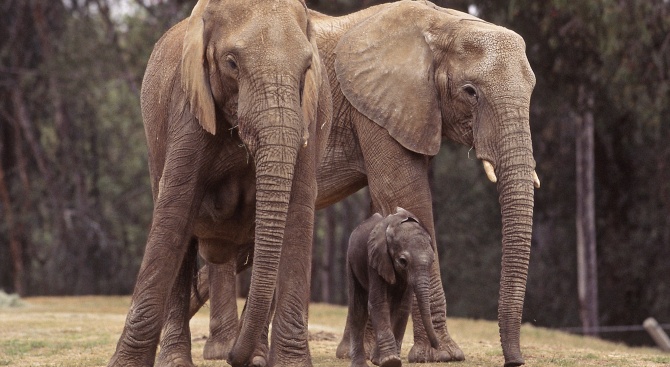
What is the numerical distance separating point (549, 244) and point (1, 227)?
14355 mm

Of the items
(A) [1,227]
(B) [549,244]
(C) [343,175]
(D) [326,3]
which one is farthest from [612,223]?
(C) [343,175]

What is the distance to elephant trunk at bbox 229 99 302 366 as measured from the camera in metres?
7.29

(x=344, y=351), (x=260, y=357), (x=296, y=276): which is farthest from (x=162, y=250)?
(x=344, y=351)

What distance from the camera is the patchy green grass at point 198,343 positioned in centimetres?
1021

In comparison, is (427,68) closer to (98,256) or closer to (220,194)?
(220,194)

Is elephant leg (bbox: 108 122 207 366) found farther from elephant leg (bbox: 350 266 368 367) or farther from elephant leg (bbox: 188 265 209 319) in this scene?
elephant leg (bbox: 188 265 209 319)

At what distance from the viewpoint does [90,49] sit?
2634 cm

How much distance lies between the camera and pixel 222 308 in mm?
10203

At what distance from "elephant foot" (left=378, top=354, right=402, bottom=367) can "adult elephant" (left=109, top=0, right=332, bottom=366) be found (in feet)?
1.59

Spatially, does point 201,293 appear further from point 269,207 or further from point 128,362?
point 269,207

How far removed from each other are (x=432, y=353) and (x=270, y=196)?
2.96 metres

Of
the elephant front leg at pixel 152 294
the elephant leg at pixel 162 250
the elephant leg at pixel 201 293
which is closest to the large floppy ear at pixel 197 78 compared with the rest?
the elephant leg at pixel 162 250

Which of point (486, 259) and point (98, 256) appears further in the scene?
point (486, 259)

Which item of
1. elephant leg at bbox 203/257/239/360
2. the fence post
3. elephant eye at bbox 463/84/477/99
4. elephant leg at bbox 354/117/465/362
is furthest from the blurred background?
elephant leg at bbox 203/257/239/360
